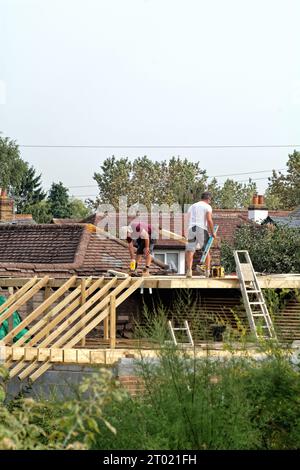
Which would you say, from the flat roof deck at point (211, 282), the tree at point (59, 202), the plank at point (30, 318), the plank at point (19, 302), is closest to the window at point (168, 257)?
the flat roof deck at point (211, 282)

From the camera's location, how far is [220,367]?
11023 millimetres

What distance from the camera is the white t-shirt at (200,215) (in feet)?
61.9

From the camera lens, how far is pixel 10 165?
82.3 metres

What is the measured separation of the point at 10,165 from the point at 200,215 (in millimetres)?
64628

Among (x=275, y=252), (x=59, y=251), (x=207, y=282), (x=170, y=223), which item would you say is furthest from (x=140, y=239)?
(x=170, y=223)

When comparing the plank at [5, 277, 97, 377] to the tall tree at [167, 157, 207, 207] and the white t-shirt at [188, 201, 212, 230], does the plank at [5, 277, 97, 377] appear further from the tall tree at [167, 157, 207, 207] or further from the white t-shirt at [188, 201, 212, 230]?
the tall tree at [167, 157, 207, 207]

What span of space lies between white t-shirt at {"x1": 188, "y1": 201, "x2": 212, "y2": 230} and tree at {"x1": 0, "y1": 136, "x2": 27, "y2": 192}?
2499 inches

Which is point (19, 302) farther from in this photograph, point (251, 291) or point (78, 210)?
point (78, 210)

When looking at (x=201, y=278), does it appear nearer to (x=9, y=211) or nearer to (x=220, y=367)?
(x=220, y=367)

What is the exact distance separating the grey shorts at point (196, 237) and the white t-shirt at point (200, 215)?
2.9 inches

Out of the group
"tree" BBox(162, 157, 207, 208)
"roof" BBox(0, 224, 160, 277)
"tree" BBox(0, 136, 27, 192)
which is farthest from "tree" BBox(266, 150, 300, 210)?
"roof" BBox(0, 224, 160, 277)

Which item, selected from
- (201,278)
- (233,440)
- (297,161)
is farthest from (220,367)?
(297,161)

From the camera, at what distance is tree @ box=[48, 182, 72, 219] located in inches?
3644
